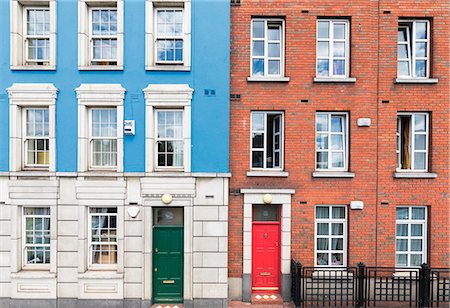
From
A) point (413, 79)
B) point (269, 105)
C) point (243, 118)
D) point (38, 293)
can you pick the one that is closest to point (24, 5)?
point (243, 118)

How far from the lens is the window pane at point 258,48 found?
31.9 ft

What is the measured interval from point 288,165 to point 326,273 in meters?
3.63

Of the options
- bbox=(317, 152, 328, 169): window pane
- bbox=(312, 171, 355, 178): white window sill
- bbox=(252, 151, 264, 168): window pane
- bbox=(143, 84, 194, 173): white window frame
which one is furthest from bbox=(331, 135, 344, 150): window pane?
bbox=(143, 84, 194, 173): white window frame

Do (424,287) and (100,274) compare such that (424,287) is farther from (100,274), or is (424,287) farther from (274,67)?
(100,274)

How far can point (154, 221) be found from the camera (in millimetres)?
9273

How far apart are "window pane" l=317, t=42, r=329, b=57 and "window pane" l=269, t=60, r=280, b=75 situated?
1.38 metres

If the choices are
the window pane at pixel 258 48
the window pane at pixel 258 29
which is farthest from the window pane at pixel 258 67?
the window pane at pixel 258 29

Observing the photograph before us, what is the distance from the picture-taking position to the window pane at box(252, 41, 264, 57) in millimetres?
9727

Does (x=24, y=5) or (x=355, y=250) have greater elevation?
(x=24, y=5)

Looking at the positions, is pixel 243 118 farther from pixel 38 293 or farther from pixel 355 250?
pixel 38 293

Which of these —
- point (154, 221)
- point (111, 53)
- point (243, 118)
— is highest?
point (111, 53)

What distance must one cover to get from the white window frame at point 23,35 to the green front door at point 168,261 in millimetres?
6157

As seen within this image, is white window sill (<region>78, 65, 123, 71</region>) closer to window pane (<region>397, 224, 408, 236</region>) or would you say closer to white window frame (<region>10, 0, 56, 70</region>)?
white window frame (<region>10, 0, 56, 70</region>)

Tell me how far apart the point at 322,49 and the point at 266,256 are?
7058 millimetres
